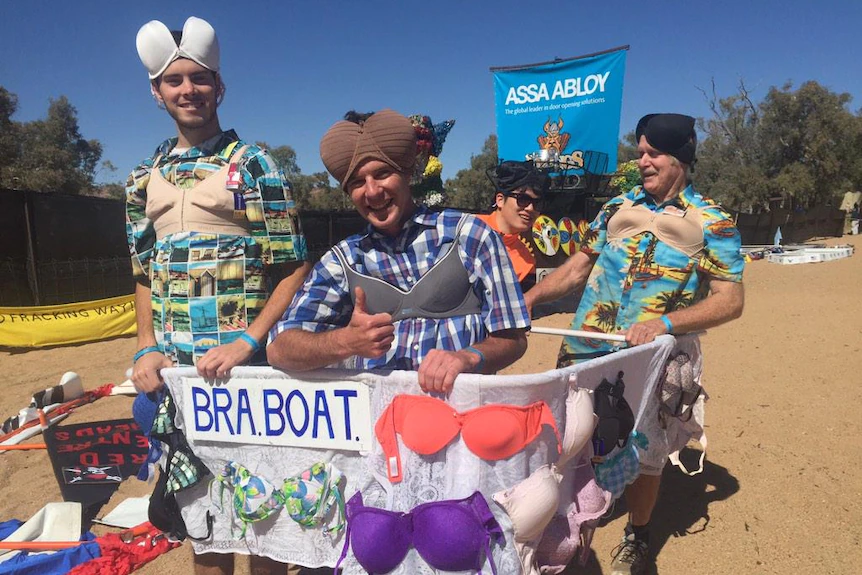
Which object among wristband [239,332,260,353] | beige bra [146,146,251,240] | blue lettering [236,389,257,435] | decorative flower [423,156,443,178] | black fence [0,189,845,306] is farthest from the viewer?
black fence [0,189,845,306]

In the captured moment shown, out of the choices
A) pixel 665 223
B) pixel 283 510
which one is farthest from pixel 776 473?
pixel 283 510

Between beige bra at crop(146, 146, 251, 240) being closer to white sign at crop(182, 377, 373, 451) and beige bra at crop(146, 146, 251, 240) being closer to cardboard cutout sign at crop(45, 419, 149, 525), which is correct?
white sign at crop(182, 377, 373, 451)

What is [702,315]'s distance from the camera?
2.31 meters

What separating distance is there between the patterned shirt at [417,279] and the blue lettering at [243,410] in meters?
0.21

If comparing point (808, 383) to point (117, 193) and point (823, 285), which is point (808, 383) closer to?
point (823, 285)

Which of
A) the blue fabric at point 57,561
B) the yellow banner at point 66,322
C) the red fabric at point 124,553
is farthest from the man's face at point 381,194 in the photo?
the yellow banner at point 66,322

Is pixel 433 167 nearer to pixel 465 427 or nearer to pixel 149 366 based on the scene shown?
pixel 149 366

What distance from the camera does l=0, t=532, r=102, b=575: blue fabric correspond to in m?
2.17

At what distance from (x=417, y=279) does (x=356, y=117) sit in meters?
0.53

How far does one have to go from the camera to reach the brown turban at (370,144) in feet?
5.22

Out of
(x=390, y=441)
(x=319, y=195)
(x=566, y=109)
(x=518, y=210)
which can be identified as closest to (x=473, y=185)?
(x=319, y=195)

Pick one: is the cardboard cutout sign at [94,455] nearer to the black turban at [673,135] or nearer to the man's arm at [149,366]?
the man's arm at [149,366]

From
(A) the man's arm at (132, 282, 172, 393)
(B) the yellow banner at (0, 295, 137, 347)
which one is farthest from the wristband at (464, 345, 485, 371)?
(B) the yellow banner at (0, 295, 137, 347)

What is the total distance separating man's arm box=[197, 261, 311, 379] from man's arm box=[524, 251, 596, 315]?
1236 mm
